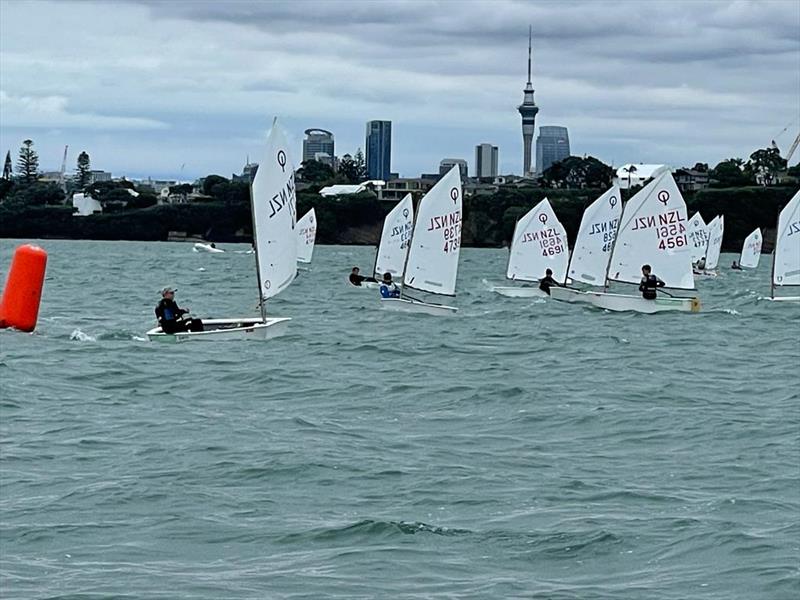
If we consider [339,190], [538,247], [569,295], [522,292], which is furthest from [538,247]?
[339,190]

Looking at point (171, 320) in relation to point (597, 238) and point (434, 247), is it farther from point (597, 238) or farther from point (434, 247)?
point (597, 238)

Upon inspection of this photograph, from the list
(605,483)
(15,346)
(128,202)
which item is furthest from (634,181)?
(605,483)

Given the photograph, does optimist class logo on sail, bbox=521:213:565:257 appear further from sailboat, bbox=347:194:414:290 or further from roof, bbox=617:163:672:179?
roof, bbox=617:163:672:179

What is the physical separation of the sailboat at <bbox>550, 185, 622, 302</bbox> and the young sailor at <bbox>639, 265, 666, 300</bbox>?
558 cm

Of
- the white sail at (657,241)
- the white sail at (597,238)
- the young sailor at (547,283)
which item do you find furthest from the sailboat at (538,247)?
the white sail at (657,241)

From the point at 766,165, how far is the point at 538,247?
14791cm

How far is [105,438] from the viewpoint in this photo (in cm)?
1689

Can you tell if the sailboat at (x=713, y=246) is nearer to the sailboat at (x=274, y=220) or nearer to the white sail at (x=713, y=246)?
the white sail at (x=713, y=246)

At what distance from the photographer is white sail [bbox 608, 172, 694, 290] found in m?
41.3

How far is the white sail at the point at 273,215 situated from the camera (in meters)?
29.4

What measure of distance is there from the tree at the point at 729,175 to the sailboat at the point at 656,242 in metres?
132

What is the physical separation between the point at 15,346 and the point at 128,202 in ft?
471

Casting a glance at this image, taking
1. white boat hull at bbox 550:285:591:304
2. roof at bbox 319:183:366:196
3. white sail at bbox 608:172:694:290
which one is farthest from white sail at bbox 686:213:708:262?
roof at bbox 319:183:366:196

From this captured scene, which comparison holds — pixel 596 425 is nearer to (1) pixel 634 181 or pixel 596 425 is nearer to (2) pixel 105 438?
(2) pixel 105 438
